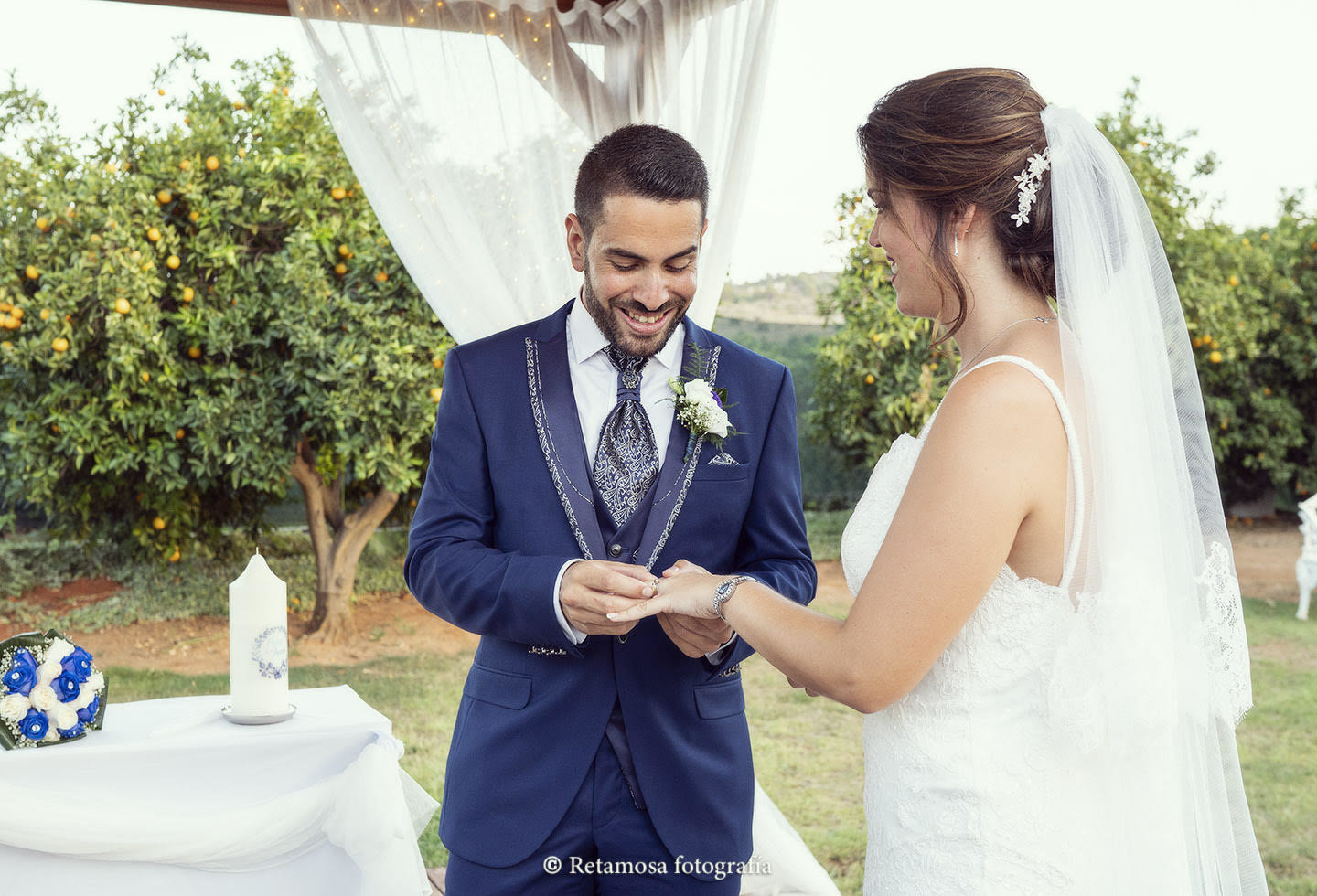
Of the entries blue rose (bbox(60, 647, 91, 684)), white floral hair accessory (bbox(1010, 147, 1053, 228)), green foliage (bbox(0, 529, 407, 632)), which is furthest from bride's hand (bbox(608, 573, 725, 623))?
green foliage (bbox(0, 529, 407, 632))

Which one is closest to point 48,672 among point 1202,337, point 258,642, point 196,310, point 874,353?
point 258,642

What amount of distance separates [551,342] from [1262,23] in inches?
367

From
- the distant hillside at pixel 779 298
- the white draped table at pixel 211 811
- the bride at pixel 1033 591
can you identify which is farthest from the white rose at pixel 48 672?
the distant hillside at pixel 779 298

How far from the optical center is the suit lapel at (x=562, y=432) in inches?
74.2

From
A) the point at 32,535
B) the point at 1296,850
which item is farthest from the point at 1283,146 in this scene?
the point at 32,535

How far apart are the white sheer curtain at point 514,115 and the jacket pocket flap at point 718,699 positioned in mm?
1424

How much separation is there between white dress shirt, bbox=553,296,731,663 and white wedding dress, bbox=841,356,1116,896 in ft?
2.03

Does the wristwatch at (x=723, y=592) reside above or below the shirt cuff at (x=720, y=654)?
above

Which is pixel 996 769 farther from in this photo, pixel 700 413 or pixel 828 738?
pixel 828 738

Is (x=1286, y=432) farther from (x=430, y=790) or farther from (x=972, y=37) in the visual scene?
(x=430, y=790)

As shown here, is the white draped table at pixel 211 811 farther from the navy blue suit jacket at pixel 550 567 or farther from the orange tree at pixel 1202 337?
the orange tree at pixel 1202 337

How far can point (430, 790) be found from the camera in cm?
511

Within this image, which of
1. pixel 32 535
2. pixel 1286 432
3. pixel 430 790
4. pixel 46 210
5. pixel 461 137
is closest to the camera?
pixel 461 137

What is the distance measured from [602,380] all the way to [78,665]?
112cm
